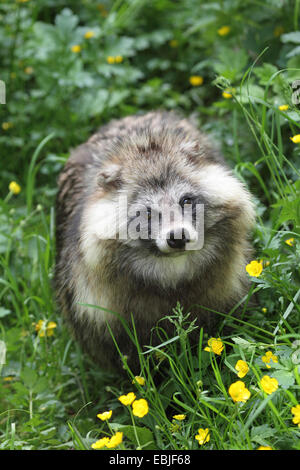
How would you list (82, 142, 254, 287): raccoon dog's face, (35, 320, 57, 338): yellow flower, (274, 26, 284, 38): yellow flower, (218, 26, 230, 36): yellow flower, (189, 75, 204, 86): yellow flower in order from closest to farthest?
(82, 142, 254, 287): raccoon dog's face < (35, 320, 57, 338): yellow flower < (274, 26, 284, 38): yellow flower < (218, 26, 230, 36): yellow flower < (189, 75, 204, 86): yellow flower

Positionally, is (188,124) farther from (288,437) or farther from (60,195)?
(288,437)

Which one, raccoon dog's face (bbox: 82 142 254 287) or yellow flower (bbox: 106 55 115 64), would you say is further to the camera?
yellow flower (bbox: 106 55 115 64)

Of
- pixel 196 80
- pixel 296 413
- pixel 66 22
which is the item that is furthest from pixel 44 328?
pixel 196 80

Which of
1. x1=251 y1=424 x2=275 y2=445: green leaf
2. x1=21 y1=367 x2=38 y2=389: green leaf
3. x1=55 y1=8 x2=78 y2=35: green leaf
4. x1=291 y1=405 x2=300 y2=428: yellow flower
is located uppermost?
x1=55 y1=8 x2=78 y2=35: green leaf

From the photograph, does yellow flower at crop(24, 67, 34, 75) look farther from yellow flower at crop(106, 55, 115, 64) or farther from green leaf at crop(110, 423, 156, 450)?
green leaf at crop(110, 423, 156, 450)

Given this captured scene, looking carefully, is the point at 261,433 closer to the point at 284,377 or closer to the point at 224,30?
the point at 284,377

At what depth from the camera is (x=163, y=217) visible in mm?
3148

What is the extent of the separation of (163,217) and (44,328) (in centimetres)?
128

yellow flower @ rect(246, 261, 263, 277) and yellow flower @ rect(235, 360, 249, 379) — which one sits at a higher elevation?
yellow flower @ rect(246, 261, 263, 277)

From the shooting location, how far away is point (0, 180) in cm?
552

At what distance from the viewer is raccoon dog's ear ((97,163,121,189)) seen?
11.2 feet

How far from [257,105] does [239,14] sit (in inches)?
46.2

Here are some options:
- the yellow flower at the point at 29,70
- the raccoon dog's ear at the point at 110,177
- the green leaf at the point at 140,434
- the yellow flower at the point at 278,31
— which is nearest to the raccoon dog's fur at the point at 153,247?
the raccoon dog's ear at the point at 110,177

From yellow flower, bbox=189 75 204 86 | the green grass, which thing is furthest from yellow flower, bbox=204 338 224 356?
yellow flower, bbox=189 75 204 86
